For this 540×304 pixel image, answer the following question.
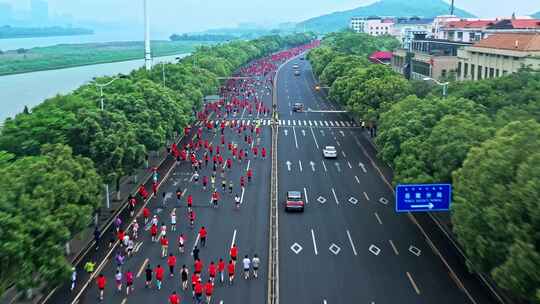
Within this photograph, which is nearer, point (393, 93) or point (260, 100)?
point (393, 93)

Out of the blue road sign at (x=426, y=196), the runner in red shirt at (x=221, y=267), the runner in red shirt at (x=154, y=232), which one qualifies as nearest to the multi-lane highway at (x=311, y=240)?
the runner in red shirt at (x=154, y=232)

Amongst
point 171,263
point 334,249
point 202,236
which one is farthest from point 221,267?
point 334,249

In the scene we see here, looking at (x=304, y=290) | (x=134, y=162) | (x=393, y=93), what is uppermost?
(x=393, y=93)

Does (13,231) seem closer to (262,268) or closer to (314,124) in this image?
(262,268)

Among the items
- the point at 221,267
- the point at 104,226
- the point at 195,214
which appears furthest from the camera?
the point at 195,214

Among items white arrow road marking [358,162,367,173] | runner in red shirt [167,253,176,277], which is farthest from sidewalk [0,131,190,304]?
white arrow road marking [358,162,367,173]

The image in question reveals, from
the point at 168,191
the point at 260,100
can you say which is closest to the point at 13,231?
the point at 168,191

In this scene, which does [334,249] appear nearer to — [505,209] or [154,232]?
[154,232]
